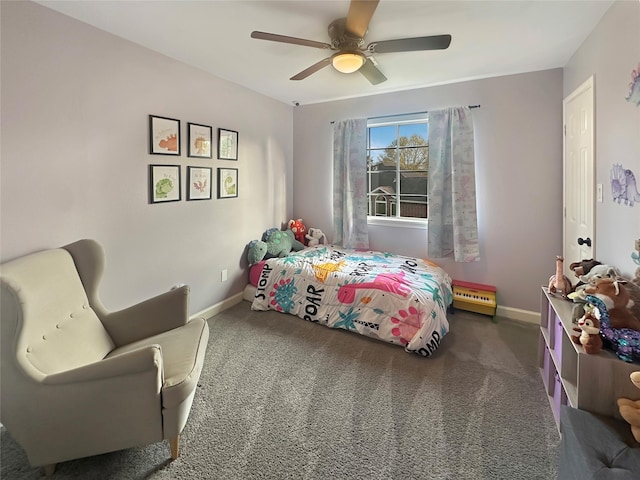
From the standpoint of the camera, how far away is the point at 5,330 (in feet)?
4.78

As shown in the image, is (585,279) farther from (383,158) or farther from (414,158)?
(383,158)

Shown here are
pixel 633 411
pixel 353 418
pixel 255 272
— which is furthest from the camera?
pixel 255 272

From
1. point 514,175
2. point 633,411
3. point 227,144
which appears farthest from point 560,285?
point 227,144

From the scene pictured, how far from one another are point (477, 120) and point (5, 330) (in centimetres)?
405

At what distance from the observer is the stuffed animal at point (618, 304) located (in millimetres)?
1526

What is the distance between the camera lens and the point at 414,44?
1.99 metres

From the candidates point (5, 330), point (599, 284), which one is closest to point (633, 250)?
point (599, 284)

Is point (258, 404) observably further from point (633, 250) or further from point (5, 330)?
point (633, 250)

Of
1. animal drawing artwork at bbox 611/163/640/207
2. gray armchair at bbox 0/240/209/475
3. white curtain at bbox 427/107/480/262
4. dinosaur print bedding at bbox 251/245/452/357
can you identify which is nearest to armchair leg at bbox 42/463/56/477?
gray armchair at bbox 0/240/209/475

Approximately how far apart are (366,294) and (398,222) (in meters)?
1.38

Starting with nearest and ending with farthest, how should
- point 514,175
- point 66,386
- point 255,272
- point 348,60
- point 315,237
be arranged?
point 66,386
point 348,60
point 514,175
point 255,272
point 315,237

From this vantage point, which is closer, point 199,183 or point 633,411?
point 633,411

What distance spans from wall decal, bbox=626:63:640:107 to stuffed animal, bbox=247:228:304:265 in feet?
10.5

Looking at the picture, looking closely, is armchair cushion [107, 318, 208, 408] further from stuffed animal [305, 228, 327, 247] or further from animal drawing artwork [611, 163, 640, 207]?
animal drawing artwork [611, 163, 640, 207]
